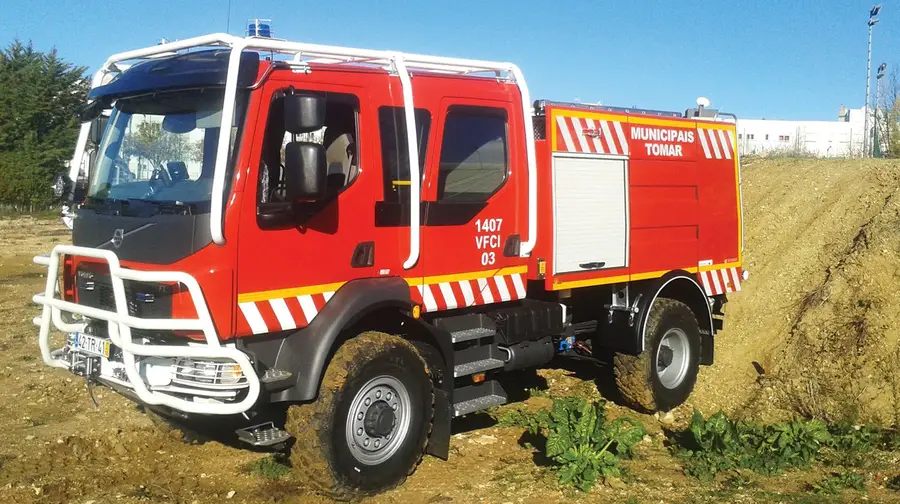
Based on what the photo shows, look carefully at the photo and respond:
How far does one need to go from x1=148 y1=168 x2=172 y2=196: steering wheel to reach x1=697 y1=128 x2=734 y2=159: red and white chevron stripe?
5.05 metres

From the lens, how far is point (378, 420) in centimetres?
519

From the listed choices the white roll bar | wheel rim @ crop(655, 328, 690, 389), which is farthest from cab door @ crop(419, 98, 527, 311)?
wheel rim @ crop(655, 328, 690, 389)

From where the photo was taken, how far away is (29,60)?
36094mm

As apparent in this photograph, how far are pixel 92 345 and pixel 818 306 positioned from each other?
8.33 meters

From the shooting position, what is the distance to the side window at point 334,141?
4746mm

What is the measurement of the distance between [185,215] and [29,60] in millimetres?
36679

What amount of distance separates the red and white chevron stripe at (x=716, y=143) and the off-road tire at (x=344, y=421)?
158 inches

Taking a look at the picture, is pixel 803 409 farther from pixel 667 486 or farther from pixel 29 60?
pixel 29 60

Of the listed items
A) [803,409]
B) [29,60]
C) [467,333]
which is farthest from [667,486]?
[29,60]

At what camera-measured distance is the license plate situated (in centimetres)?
496

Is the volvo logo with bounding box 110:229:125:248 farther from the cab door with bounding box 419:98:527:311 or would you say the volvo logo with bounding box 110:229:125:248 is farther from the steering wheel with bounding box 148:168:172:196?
the cab door with bounding box 419:98:527:311

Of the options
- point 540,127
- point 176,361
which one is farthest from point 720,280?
point 176,361

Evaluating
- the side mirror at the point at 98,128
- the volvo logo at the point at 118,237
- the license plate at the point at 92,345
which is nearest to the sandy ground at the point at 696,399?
the license plate at the point at 92,345

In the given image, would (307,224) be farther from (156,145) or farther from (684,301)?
(684,301)
